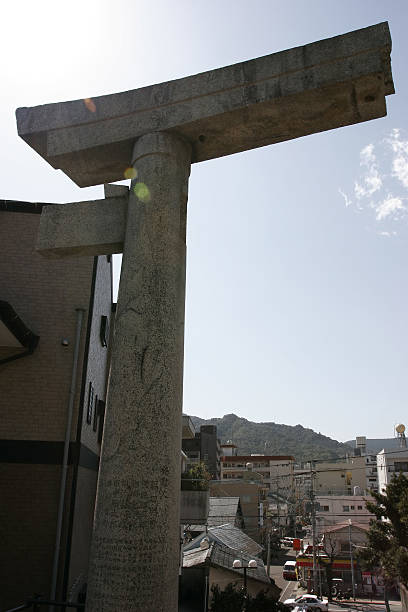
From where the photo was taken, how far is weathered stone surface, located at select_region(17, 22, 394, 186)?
402 centimetres

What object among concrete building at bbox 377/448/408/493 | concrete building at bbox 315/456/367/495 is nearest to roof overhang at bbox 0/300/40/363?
concrete building at bbox 377/448/408/493

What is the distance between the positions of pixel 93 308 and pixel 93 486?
5.44 meters

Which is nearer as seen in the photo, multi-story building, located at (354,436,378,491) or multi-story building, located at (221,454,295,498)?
multi-story building, located at (354,436,378,491)

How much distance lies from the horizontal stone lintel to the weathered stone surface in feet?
1.73

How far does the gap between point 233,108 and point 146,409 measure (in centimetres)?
275

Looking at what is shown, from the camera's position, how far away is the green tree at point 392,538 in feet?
67.8

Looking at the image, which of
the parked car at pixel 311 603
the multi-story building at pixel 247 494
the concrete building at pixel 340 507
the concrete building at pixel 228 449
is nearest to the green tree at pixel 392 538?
the parked car at pixel 311 603

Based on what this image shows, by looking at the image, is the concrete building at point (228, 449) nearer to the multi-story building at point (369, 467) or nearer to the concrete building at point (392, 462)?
the multi-story building at point (369, 467)

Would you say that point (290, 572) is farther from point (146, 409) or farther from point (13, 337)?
point (146, 409)

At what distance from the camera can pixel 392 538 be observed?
22734mm

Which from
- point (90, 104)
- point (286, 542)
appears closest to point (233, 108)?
point (90, 104)

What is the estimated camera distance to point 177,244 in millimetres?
3975

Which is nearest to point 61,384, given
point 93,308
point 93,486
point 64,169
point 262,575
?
point 93,308

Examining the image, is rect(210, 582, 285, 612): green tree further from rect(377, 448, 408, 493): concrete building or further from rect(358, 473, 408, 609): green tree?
rect(377, 448, 408, 493): concrete building
